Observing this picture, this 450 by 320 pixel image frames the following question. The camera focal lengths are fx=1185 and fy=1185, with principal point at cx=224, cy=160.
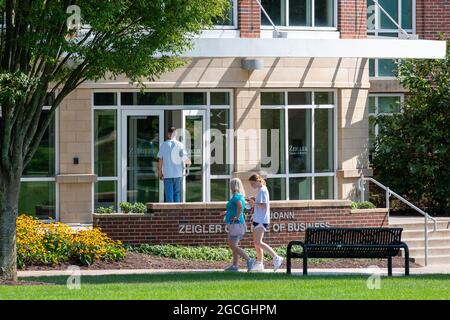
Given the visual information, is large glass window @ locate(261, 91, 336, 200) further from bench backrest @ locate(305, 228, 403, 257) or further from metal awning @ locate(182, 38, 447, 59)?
bench backrest @ locate(305, 228, 403, 257)

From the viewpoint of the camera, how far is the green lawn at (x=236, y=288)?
1352 cm

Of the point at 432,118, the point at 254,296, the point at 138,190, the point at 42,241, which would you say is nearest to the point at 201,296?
the point at 254,296

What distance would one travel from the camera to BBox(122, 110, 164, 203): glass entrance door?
81.9 ft

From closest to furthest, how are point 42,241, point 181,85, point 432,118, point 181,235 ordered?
point 42,241 < point 181,235 < point 181,85 < point 432,118

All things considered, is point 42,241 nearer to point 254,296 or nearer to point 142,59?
point 142,59

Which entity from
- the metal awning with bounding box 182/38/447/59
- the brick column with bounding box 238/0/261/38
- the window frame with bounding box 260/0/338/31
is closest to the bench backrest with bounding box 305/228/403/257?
the metal awning with bounding box 182/38/447/59

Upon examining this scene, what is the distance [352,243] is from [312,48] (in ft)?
20.4

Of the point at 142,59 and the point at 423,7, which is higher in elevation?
the point at 423,7

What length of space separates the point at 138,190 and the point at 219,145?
2.01m

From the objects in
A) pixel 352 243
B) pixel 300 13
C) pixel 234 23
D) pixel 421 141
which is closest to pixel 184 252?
pixel 352 243

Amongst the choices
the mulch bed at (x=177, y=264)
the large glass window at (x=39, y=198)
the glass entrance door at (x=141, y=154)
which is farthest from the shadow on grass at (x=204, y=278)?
the glass entrance door at (x=141, y=154)

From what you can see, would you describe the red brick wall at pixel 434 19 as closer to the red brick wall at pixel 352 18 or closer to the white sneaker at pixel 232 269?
the red brick wall at pixel 352 18

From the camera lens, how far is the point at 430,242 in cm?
2384

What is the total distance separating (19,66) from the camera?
1686cm
